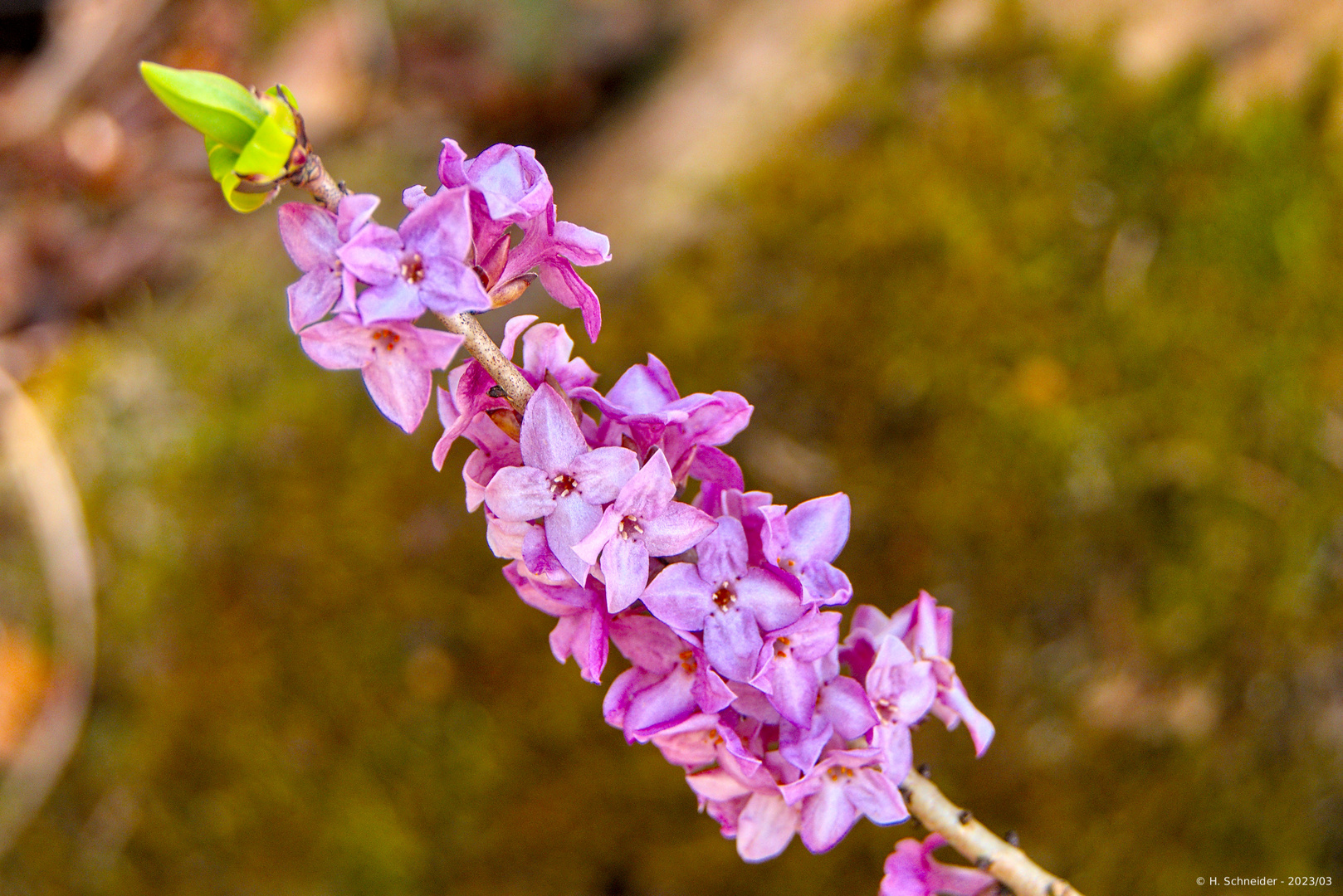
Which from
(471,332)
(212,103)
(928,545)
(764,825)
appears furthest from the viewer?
(928,545)

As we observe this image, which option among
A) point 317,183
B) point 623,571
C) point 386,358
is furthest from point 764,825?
point 317,183

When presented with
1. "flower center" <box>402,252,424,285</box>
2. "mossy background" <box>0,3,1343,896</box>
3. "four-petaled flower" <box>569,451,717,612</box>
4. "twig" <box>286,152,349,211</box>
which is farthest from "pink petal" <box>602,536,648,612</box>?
"mossy background" <box>0,3,1343,896</box>

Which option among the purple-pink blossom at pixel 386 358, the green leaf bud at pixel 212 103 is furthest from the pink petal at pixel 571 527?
the green leaf bud at pixel 212 103

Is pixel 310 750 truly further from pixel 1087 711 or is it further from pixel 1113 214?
pixel 1113 214

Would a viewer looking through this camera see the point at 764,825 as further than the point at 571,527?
Yes

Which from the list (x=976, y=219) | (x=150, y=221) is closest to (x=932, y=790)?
(x=976, y=219)

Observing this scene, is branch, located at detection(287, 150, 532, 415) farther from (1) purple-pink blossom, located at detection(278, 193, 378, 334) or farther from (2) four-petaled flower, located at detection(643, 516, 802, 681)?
(2) four-petaled flower, located at detection(643, 516, 802, 681)

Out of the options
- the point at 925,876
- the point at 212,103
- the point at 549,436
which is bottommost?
the point at 925,876

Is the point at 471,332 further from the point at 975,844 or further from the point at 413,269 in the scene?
the point at 975,844

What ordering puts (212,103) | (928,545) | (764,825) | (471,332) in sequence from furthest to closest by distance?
(928,545) → (764,825) → (471,332) → (212,103)
